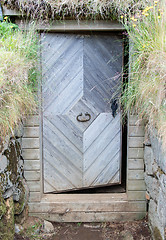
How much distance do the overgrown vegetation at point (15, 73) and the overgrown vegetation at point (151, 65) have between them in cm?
128

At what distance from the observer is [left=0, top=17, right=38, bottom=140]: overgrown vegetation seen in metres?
2.77

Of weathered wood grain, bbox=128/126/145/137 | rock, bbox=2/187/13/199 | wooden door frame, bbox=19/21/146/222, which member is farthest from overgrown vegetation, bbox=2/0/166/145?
rock, bbox=2/187/13/199

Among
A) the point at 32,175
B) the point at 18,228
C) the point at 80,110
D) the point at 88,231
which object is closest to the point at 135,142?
the point at 80,110

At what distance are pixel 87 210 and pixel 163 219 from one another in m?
1.29

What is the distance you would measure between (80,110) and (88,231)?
1.73m

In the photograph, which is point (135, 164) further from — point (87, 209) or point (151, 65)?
point (151, 65)

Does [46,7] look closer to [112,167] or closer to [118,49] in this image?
[118,49]

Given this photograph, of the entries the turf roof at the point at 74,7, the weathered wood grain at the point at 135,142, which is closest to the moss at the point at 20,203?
the weathered wood grain at the point at 135,142

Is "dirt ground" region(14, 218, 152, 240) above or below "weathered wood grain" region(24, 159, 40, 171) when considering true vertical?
below

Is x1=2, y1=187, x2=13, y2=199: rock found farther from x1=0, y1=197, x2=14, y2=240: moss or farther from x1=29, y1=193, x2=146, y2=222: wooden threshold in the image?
x1=29, y1=193, x2=146, y2=222: wooden threshold

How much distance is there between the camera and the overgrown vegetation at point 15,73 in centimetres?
277

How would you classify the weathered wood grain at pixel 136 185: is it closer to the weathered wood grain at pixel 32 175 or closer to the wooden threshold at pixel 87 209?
the wooden threshold at pixel 87 209

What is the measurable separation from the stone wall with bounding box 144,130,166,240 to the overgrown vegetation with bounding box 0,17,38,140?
160 centimetres

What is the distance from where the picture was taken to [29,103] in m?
3.13
